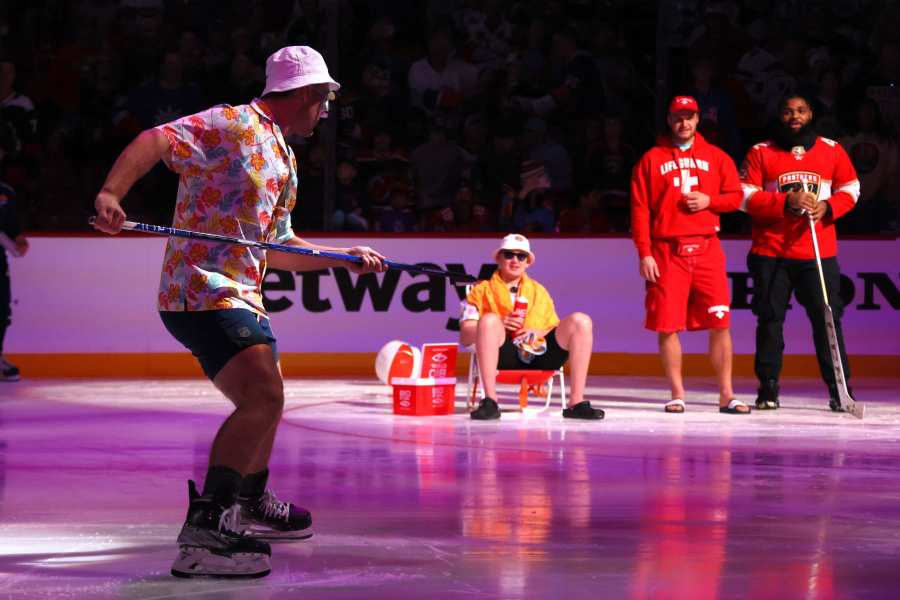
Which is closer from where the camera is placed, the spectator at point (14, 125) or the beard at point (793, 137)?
the beard at point (793, 137)

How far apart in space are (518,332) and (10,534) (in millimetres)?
4569

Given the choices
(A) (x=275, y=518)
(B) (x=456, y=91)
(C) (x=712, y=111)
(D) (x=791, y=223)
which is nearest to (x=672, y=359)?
(D) (x=791, y=223)

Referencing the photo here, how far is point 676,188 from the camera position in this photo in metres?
9.77

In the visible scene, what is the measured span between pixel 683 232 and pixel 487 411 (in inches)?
66.3

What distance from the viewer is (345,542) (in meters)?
5.18

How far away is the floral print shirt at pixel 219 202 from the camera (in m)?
4.76

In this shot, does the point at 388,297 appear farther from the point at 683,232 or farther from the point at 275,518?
the point at 275,518

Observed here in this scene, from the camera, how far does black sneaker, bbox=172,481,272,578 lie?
4570 mm

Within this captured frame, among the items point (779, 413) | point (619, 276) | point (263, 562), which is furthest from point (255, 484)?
point (619, 276)

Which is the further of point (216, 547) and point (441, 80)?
point (441, 80)

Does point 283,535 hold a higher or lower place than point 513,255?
lower

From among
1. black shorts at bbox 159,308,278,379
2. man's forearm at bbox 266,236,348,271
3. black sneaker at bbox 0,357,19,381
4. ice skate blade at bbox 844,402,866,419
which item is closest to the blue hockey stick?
man's forearm at bbox 266,236,348,271

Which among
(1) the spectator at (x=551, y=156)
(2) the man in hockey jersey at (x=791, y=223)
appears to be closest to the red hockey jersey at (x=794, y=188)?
(2) the man in hockey jersey at (x=791, y=223)

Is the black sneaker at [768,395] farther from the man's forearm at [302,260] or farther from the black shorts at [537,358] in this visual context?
the man's forearm at [302,260]
